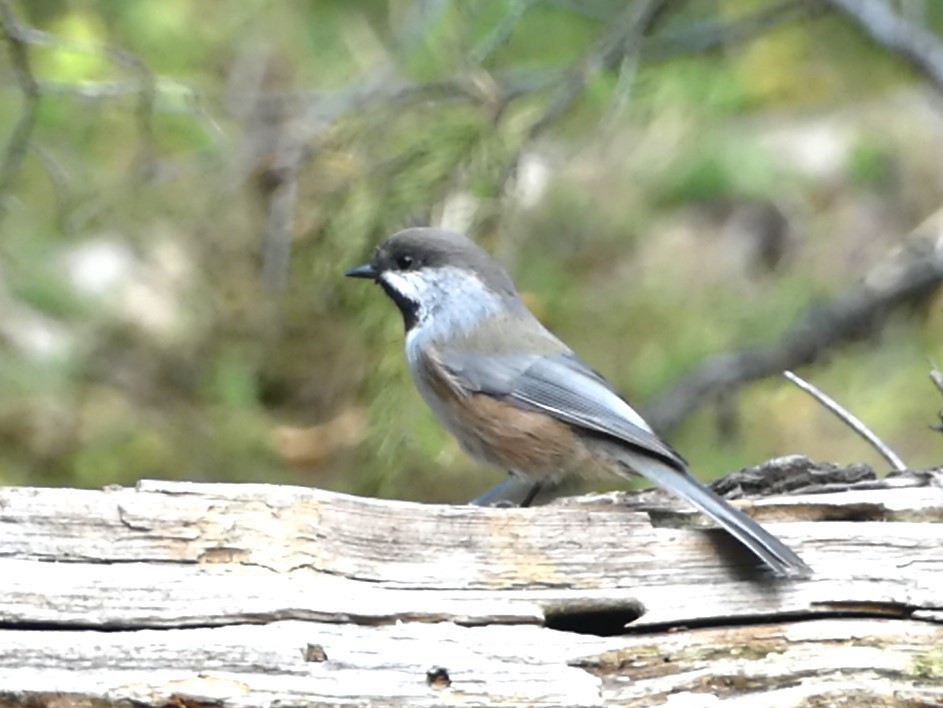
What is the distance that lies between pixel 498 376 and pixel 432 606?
1.25 meters

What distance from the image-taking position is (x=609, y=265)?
652cm

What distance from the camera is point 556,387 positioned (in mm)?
3656

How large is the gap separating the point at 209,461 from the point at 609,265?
2521mm

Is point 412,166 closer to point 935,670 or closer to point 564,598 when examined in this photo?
point 564,598

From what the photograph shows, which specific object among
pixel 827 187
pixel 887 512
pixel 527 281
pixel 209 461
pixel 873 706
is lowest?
pixel 873 706

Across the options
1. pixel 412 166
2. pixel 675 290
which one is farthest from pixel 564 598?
pixel 675 290

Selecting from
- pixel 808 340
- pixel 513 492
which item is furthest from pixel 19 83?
pixel 808 340

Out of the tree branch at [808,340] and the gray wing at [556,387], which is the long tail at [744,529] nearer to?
the gray wing at [556,387]

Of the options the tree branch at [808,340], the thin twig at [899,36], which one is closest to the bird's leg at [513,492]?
the tree branch at [808,340]

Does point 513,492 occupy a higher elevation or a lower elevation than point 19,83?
lower

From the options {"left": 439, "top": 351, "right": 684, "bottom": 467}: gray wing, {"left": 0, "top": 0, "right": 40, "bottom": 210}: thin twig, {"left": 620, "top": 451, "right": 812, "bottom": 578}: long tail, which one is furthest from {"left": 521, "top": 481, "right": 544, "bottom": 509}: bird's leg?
{"left": 0, "top": 0, "right": 40, "bottom": 210}: thin twig

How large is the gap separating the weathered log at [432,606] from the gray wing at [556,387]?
50cm

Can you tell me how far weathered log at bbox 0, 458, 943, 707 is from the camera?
2.38 meters

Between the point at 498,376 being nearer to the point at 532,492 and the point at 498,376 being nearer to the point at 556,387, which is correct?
the point at 556,387
